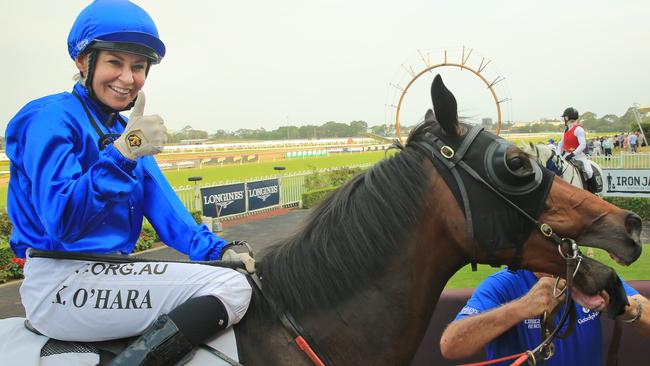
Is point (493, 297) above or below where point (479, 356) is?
above

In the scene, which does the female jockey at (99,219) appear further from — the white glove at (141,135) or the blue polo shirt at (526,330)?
the blue polo shirt at (526,330)

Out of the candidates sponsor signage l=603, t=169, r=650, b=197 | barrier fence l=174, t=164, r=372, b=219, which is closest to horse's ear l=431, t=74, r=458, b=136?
sponsor signage l=603, t=169, r=650, b=197

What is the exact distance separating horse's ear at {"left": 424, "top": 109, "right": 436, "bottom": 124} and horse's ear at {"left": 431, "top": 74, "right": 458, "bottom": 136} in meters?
0.10

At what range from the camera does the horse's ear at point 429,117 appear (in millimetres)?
1611

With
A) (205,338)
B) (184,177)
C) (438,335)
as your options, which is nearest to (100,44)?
(205,338)

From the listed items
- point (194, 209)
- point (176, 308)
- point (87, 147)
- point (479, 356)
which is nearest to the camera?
point (176, 308)

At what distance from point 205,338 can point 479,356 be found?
224cm

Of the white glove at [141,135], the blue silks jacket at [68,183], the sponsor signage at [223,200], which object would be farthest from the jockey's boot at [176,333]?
the sponsor signage at [223,200]

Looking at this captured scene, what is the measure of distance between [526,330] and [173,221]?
180 cm

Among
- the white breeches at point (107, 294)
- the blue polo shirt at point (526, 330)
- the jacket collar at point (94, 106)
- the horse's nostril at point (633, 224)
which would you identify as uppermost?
the jacket collar at point (94, 106)

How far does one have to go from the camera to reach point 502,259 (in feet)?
4.92

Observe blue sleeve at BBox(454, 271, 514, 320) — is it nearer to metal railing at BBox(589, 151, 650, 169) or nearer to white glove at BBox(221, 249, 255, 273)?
white glove at BBox(221, 249, 255, 273)

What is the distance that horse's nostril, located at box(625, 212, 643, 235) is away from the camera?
1.41 metres

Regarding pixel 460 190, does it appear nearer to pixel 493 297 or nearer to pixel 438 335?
pixel 493 297
